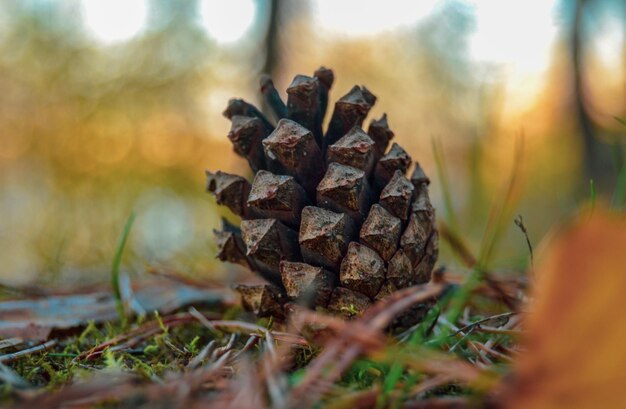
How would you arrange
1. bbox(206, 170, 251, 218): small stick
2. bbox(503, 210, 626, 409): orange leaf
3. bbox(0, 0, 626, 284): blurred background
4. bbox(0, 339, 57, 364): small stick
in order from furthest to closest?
bbox(0, 0, 626, 284): blurred background
bbox(206, 170, 251, 218): small stick
bbox(0, 339, 57, 364): small stick
bbox(503, 210, 626, 409): orange leaf

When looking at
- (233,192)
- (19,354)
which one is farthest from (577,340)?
(19,354)

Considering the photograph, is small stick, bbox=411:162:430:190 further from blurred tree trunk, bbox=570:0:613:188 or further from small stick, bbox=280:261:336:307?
blurred tree trunk, bbox=570:0:613:188

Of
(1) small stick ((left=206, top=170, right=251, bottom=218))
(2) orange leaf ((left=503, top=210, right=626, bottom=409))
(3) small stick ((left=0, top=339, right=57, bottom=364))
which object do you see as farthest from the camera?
(1) small stick ((left=206, top=170, right=251, bottom=218))

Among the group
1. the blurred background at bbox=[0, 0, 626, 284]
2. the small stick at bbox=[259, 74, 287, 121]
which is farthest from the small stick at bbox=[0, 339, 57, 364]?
the blurred background at bbox=[0, 0, 626, 284]

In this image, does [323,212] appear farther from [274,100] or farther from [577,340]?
[577,340]

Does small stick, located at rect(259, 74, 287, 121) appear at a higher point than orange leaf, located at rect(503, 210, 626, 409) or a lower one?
higher

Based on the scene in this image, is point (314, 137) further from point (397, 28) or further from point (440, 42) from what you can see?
point (397, 28)

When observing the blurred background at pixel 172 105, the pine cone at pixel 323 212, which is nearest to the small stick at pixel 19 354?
the pine cone at pixel 323 212

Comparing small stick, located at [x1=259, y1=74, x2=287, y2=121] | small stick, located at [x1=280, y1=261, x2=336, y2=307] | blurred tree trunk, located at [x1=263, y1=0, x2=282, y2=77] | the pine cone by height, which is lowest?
small stick, located at [x1=280, y1=261, x2=336, y2=307]
